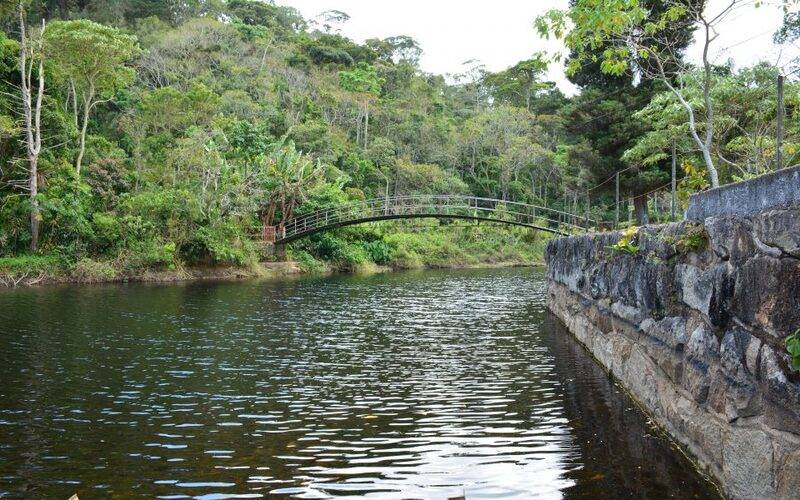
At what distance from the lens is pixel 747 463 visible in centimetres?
441

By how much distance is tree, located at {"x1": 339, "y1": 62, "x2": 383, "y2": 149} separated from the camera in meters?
52.8

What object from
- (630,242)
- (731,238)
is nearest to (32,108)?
(630,242)

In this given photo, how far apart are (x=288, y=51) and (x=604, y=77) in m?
36.7

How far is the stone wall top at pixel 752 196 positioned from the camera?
13.4 feet

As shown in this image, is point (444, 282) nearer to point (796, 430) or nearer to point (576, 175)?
point (576, 175)

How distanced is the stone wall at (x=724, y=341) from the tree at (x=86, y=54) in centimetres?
2674

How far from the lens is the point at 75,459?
18.5 feet

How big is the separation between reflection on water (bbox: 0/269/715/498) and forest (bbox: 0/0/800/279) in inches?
135

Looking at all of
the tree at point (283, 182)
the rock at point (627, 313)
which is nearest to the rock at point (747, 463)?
the rock at point (627, 313)

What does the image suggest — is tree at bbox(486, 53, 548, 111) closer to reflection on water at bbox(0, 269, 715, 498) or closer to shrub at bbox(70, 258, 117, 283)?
shrub at bbox(70, 258, 117, 283)

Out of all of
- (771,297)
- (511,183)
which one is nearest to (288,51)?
(511,183)

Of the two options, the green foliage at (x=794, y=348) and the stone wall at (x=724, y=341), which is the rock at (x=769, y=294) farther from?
the green foliage at (x=794, y=348)

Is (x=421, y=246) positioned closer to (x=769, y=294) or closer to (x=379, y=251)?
(x=379, y=251)

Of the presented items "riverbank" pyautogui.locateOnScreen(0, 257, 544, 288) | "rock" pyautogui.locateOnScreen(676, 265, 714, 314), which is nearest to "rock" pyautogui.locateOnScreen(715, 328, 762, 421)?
"rock" pyautogui.locateOnScreen(676, 265, 714, 314)
